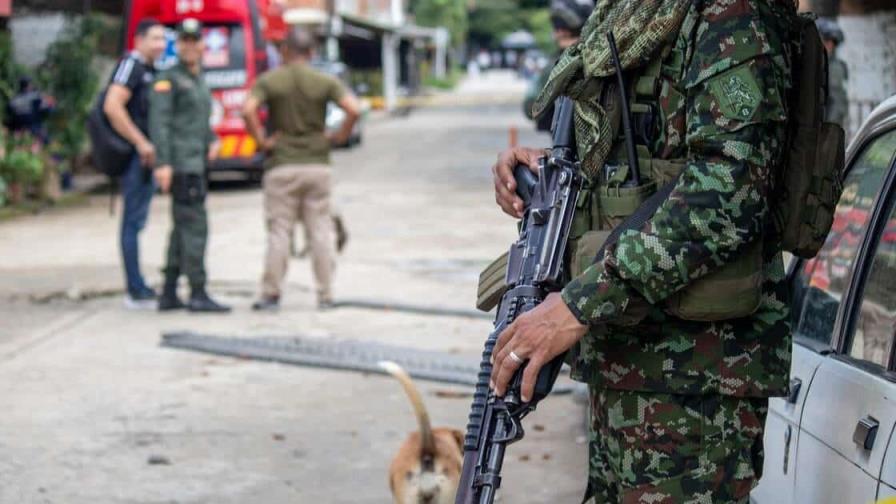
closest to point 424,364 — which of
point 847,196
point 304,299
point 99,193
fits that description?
point 304,299

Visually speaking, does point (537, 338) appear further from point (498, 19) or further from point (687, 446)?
point (498, 19)

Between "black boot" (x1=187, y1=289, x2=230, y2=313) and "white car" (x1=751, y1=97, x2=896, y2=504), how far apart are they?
20.1 feet

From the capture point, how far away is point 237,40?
1891cm

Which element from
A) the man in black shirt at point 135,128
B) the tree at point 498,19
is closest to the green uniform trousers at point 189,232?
the man in black shirt at point 135,128

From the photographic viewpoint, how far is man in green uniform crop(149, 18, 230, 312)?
905 cm

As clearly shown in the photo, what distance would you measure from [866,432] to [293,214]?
705cm

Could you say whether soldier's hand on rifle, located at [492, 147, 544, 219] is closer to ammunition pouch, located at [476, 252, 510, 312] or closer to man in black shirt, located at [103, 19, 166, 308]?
ammunition pouch, located at [476, 252, 510, 312]

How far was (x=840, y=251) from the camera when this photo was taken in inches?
136

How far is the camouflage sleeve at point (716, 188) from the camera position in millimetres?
2377

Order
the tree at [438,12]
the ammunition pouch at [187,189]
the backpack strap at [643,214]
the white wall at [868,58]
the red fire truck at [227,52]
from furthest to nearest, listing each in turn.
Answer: the tree at [438,12], the red fire truck at [227,52], the ammunition pouch at [187,189], the white wall at [868,58], the backpack strap at [643,214]

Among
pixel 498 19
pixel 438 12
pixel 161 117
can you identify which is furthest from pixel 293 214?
pixel 498 19

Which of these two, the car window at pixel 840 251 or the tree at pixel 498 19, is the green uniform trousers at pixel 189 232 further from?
the tree at pixel 498 19

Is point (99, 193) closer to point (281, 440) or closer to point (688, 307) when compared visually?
point (281, 440)

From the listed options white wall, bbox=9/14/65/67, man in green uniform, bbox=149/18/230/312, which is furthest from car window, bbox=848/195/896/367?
white wall, bbox=9/14/65/67
